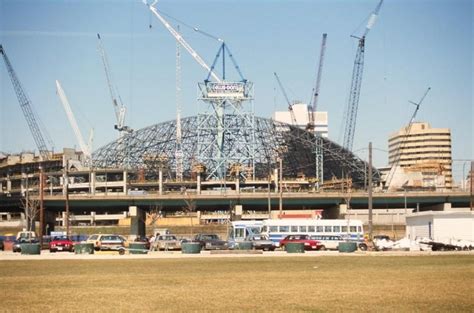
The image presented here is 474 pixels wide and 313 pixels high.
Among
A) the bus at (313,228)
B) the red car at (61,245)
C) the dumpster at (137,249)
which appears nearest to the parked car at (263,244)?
the bus at (313,228)

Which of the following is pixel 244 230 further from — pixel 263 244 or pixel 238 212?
pixel 238 212

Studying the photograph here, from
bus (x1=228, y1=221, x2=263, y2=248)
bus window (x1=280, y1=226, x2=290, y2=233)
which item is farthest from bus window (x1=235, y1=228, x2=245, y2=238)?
bus window (x1=280, y1=226, x2=290, y2=233)

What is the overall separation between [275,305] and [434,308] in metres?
4.90

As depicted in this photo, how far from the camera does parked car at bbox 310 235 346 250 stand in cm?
9119

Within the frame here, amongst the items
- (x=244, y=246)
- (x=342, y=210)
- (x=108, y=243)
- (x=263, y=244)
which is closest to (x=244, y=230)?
(x=263, y=244)

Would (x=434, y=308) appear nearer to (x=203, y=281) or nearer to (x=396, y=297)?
(x=396, y=297)

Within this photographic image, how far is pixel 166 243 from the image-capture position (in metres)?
85.4

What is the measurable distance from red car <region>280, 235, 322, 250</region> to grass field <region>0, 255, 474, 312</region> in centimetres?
3909

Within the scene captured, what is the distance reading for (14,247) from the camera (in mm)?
87000

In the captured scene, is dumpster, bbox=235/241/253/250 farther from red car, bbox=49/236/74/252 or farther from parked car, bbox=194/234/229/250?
red car, bbox=49/236/74/252

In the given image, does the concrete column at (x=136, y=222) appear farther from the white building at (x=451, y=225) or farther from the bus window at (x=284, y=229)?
the white building at (x=451, y=225)

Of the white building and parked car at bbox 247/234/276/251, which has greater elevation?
the white building

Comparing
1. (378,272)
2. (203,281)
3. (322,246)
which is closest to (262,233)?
(322,246)

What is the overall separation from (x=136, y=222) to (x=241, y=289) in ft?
478
